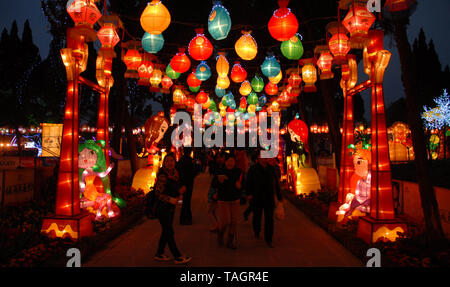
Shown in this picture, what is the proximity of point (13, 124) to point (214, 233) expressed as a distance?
29.6 m

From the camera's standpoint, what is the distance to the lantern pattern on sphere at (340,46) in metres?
7.13

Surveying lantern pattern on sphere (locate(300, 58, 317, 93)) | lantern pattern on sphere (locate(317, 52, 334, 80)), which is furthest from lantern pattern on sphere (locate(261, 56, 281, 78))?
lantern pattern on sphere (locate(317, 52, 334, 80))

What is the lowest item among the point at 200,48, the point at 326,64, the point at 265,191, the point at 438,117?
the point at 265,191

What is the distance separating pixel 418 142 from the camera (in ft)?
17.0

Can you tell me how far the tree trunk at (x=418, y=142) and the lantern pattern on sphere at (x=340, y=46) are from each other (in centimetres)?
177

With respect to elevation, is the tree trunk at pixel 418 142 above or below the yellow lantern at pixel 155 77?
below

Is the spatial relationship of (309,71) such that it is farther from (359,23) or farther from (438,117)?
(438,117)

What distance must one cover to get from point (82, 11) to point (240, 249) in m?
5.14

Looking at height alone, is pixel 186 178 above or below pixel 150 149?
below

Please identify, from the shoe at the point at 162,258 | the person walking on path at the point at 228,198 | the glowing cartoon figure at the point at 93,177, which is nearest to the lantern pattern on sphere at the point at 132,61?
the glowing cartoon figure at the point at 93,177

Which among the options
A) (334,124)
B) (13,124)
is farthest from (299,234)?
(13,124)

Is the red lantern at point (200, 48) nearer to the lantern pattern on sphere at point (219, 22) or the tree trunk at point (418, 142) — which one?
the lantern pattern on sphere at point (219, 22)

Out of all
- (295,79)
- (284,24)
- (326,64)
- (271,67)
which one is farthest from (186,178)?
(295,79)

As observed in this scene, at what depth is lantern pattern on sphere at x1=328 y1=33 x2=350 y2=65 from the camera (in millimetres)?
7133
